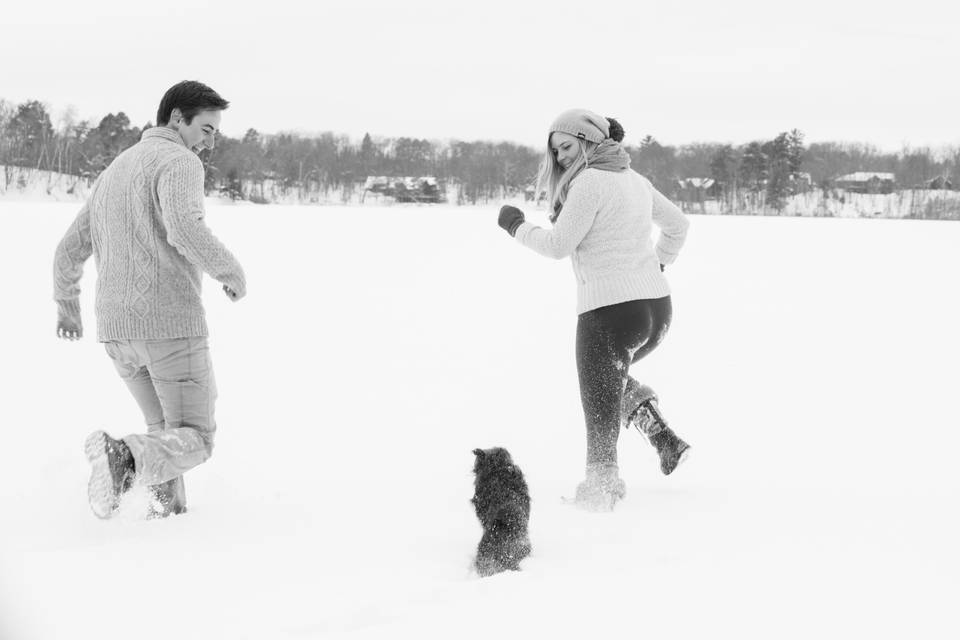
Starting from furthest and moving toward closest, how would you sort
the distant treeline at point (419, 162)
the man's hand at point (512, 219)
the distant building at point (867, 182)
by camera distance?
the distant building at point (867, 182), the distant treeline at point (419, 162), the man's hand at point (512, 219)

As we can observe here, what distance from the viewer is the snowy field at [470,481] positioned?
83.1 inches

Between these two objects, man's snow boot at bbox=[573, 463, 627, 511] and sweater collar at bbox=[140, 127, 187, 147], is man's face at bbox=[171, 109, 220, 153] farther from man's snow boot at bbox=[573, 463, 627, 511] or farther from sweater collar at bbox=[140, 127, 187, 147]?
man's snow boot at bbox=[573, 463, 627, 511]

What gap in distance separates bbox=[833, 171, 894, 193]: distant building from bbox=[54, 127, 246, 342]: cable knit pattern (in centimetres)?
9588

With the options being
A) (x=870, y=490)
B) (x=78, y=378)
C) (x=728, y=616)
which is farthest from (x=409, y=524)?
(x=78, y=378)

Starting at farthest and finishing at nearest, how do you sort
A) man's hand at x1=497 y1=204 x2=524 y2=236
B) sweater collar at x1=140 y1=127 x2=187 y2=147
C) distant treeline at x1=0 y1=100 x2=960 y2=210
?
distant treeline at x1=0 y1=100 x2=960 y2=210, man's hand at x1=497 y1=204 x2=524 y2=236, sweater collar at x1=140 y1=127 x2=187 y2=147

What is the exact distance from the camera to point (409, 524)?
3.12 metres

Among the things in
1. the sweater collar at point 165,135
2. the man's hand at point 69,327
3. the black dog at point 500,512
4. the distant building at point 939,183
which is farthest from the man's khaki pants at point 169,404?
the distant building at point 939,183

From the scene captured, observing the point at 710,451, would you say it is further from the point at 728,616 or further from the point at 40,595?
the point at 40,595

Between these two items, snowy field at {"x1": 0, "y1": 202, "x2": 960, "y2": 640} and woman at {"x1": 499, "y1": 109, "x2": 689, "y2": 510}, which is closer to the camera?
snowy field at {"x1": 0, "y1": 202, "x2": 960, "y2": 640}

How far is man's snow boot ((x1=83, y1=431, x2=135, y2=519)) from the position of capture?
2.71m

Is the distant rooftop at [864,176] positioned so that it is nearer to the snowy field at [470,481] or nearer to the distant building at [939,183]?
the distant building at [939,183]

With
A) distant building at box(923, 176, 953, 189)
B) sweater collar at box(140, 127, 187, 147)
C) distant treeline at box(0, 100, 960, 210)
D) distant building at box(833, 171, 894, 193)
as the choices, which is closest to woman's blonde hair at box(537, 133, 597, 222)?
sweater collar at box(140, 127, 187, 147)

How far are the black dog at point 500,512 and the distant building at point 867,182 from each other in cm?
9582

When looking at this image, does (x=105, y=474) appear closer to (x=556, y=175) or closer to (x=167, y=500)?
(x=167, y=500)
